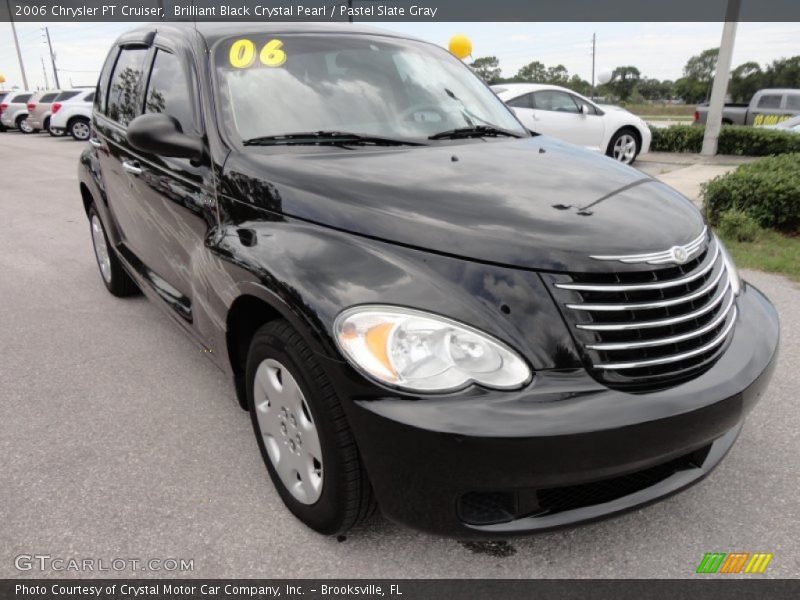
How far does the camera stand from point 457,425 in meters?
1.72

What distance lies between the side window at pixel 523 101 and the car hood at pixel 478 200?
8691mm

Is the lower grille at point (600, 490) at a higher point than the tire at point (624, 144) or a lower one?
higher

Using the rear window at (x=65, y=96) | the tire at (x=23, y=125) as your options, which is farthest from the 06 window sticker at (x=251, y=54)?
the tire at (x=23, y=125)

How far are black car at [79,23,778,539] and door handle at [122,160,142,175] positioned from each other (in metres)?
0.62

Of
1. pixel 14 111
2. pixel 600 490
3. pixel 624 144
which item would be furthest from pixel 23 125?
pixel 600 490

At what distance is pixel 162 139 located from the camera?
264cm

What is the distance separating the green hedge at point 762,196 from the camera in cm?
604

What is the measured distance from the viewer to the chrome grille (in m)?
1.88

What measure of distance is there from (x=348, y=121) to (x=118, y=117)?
6.05 feet

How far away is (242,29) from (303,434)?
A: 6.70ft

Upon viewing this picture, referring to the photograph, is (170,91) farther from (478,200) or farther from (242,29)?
(478,200)

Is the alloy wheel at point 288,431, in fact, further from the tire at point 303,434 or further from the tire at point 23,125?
the tire at point 23,125
